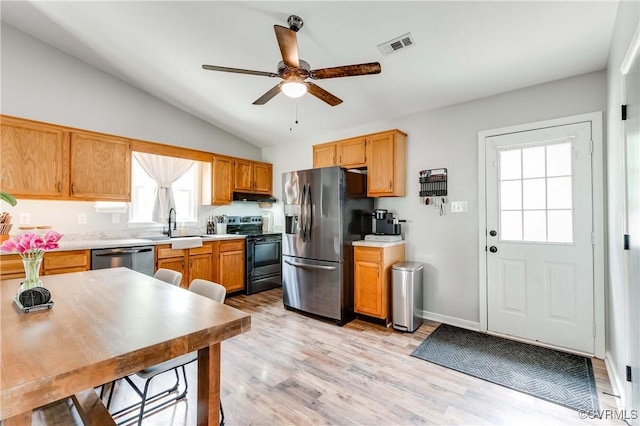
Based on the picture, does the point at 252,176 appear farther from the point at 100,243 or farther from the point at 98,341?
the point at 98,341

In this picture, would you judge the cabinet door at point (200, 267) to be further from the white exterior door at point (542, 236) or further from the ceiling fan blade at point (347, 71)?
the white exterior door at point (542, 236)

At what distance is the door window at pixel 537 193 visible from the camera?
2.75 meters

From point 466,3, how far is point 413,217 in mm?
2263

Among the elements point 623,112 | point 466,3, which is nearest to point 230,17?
point 466,3

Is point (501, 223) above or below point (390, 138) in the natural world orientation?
below

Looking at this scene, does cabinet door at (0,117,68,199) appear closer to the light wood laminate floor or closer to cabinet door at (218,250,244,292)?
cabinet door at (218,250,244,292)

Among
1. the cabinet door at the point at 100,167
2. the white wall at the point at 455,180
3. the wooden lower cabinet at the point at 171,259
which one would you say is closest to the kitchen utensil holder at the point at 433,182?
the white wall at the point at 455,180

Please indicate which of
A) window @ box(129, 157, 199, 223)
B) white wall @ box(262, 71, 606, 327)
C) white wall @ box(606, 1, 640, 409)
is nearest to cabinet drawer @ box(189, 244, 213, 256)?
window @ box(129, 157, 199, 223)

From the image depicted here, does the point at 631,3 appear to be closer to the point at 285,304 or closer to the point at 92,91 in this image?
the point at 285,304

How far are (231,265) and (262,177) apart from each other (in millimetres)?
1766

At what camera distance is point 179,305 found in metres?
1.41

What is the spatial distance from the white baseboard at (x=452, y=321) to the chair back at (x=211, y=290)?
2.69 metres

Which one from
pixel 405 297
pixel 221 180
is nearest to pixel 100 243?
pixel 221 180

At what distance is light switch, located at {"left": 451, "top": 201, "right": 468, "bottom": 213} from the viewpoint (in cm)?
331
